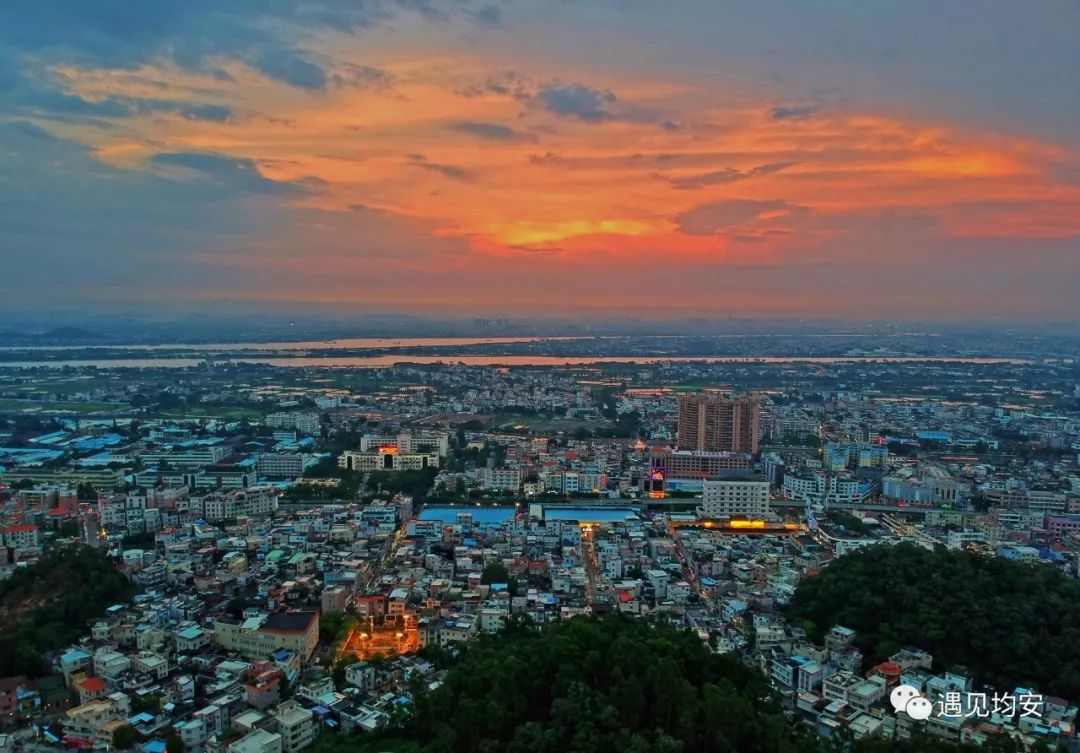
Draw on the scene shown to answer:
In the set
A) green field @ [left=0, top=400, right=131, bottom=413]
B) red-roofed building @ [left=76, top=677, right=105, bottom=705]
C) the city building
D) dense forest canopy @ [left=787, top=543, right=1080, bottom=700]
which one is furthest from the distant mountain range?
dense forest canopy @ [left=787, top=543, right=1080, bottom=700]

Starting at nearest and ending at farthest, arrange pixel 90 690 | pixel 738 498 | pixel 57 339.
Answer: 1. pixel 90 690
2. pixel 738 498
3. pixel 57 339

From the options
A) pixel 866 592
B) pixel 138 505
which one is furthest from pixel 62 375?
pixel 866 592

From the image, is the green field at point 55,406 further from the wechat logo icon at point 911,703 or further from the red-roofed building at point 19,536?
the wechat logo icon at point 911,703

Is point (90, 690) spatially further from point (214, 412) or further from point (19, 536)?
point (214, 412)

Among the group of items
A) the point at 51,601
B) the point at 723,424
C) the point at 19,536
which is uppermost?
the point at 723,424

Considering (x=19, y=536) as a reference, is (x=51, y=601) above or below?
below

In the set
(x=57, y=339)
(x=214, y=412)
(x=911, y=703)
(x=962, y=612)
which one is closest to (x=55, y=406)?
(x=214, y=412)
